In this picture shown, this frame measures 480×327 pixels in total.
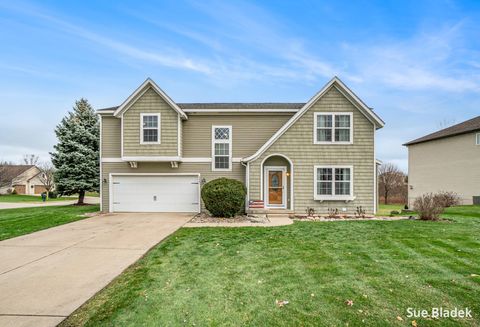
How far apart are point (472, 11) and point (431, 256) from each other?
48.1ft

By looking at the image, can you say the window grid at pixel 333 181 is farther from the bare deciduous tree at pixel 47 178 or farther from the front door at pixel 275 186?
the bare deciduous tree at pixel 47 178

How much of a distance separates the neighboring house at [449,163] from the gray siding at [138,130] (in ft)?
76.8

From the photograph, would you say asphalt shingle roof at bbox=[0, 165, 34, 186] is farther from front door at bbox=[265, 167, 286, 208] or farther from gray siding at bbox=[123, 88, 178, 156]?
front door at bbox=[265, 167, 286, 208]

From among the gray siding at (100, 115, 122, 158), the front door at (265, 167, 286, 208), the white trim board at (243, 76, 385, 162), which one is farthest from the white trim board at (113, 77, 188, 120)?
the front door at (265, 167, 286, 208)

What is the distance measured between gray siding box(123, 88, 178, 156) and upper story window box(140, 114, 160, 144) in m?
0.17

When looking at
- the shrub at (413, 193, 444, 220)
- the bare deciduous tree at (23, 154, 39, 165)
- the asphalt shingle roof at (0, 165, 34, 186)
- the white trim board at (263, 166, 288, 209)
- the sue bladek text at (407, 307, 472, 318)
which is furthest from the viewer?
the bare deciduous tree at (23, 154, 39, 165)

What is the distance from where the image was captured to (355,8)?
45.7 feet

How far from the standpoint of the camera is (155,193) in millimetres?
14109

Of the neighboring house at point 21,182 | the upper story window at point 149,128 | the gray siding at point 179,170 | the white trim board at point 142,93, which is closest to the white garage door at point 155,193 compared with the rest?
the gray siding at point 179,170

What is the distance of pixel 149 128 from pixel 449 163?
2542 centimetres

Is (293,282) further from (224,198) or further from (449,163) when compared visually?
(449,163)

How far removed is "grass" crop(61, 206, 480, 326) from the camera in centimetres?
333

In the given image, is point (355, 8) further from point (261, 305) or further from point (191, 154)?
point (261, 305)

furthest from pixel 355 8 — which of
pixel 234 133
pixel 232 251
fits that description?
pixel 232 251
